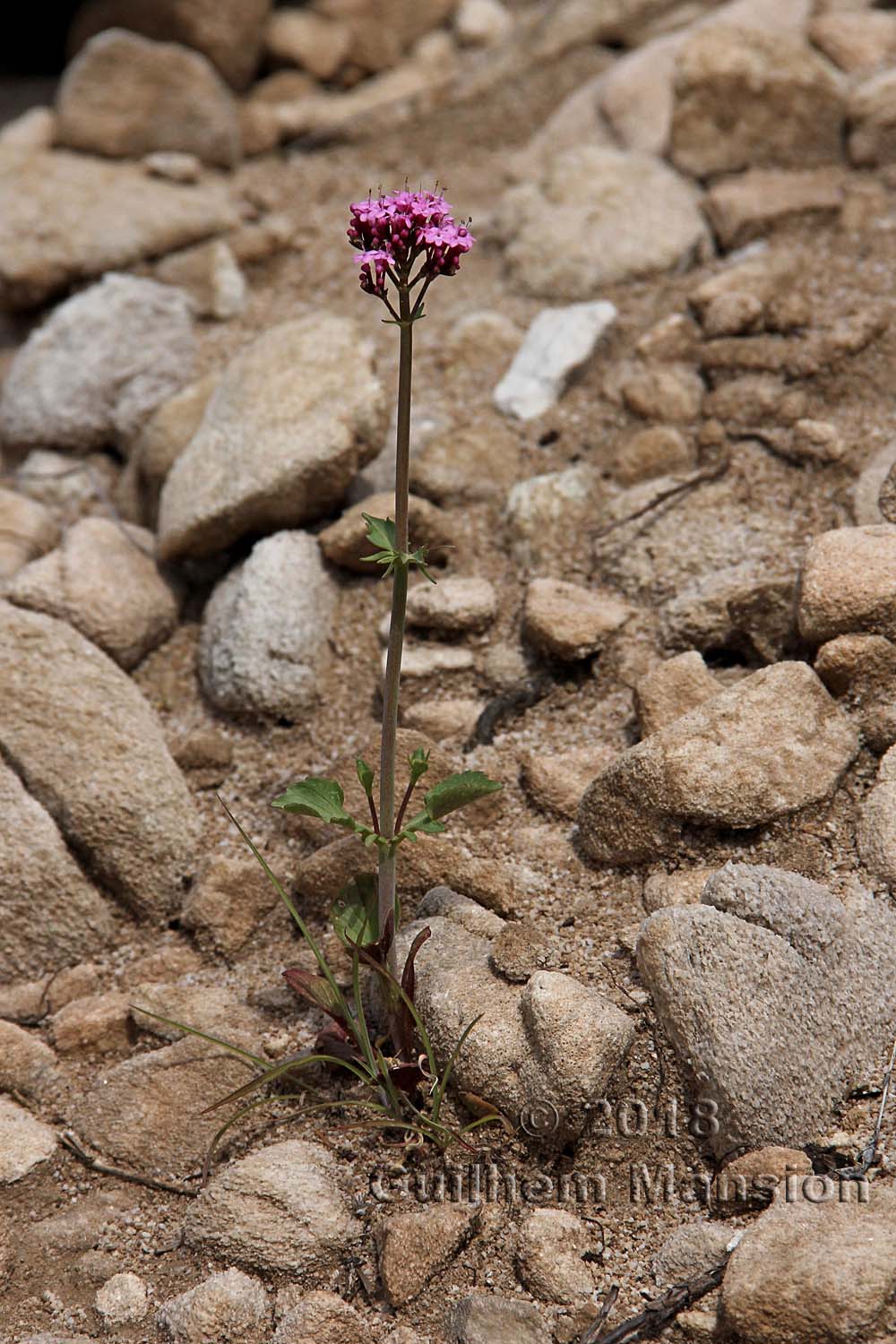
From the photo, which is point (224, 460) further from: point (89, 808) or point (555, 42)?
point (555, 42)

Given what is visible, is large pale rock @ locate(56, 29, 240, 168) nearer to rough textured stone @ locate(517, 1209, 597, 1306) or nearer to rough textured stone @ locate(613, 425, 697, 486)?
rough textured stone @ locate(613, 425, 697, 486)

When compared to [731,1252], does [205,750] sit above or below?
above

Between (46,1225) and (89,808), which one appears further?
(89,808)

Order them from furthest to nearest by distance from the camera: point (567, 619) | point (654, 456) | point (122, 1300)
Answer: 1. point (654, 456)
2. point (567, 619)
3. point (122, 1300)

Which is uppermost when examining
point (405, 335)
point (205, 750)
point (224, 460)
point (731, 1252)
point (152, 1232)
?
point (405, 335)

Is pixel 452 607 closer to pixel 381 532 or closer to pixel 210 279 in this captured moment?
pixel 381 532

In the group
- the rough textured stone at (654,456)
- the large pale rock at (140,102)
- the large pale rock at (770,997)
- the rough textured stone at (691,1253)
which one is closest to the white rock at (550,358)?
the rough textured stone at (654,456)

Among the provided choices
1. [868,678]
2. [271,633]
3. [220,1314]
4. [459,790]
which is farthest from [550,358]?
[220,1314]

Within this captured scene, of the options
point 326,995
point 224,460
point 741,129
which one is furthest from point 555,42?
point 326,995
